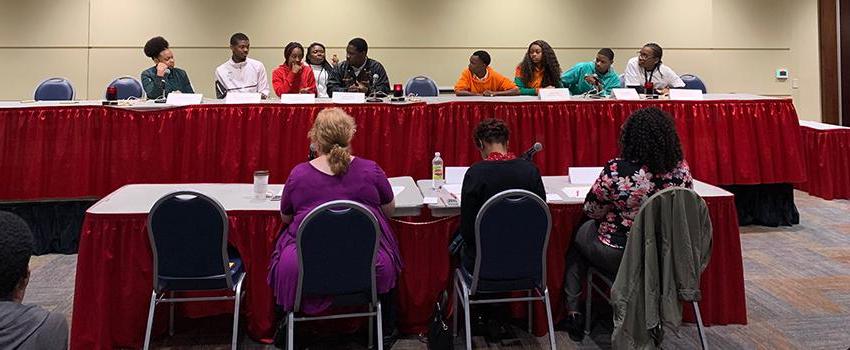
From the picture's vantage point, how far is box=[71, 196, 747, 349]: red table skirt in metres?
2.51

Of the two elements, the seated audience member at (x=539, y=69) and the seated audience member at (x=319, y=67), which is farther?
the seated audience member at (x=319, y=67)

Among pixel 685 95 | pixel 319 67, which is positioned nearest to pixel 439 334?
pixel 685 95

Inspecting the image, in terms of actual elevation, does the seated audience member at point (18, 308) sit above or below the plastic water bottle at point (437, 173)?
below

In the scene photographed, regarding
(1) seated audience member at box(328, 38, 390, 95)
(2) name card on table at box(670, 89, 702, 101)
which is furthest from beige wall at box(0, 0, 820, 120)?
(2) name card on table at box(670, 89, 702, 101)

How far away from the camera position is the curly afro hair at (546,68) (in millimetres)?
5355

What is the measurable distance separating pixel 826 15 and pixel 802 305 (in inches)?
235

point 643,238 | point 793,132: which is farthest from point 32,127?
point 793,132

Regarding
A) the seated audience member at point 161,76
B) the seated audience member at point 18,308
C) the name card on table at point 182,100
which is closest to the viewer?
the seated audience member at point 18,308

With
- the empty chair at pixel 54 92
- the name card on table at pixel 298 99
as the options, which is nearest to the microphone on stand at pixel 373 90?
the name card on table at pixel 298 99

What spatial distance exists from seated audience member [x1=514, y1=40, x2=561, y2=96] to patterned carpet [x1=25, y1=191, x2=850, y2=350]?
1.96 m

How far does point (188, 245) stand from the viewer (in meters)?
2.32

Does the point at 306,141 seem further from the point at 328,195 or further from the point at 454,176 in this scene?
the point at 328,195

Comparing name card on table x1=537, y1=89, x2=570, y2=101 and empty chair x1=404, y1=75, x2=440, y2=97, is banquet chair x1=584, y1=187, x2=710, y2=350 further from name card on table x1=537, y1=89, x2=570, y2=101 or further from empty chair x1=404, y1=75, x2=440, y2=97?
empty chair x1=404, y1=75, x2=440, y2=97

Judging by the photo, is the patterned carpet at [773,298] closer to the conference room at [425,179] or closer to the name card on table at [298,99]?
the conference room at [425,179]
